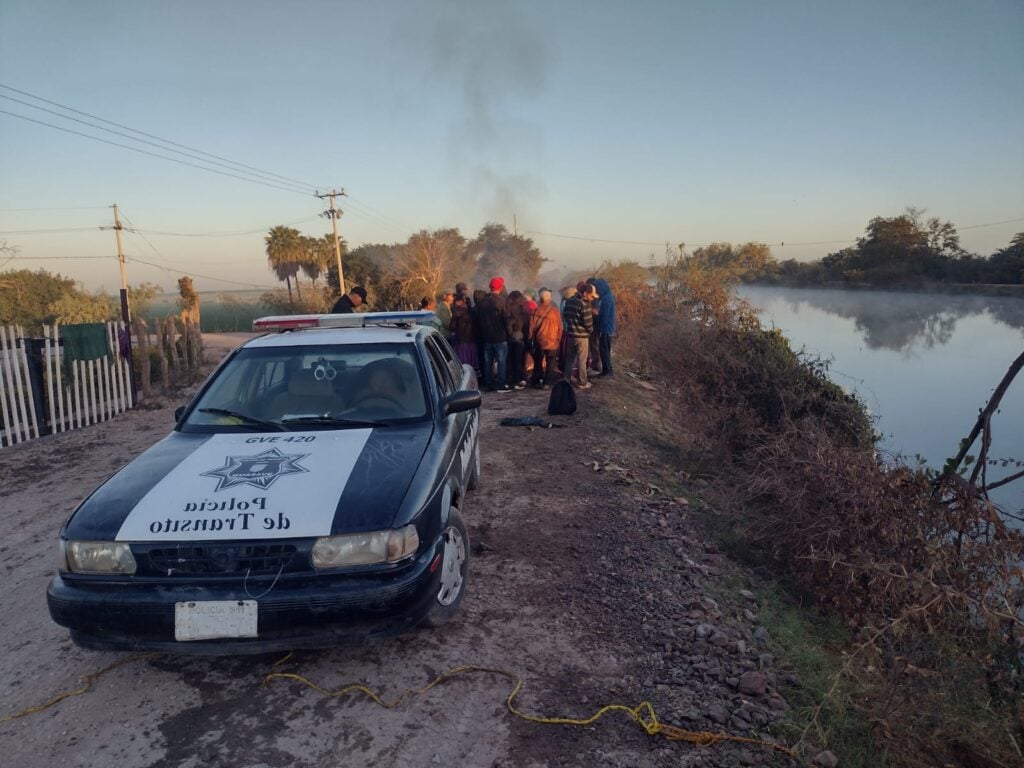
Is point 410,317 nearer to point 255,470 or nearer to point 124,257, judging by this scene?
point 255,470

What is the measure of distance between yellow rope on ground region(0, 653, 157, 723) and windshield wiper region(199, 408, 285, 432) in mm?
1329

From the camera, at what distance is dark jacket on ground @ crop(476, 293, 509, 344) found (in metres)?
9.70

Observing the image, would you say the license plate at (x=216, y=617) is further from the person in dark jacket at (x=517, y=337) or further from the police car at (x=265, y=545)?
the person in dark jacket at (x=517, y=337)

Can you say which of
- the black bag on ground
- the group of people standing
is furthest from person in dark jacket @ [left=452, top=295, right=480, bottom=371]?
the black bag on ground

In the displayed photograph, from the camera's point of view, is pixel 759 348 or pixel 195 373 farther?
pixel 195 373

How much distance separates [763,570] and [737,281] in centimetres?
1316

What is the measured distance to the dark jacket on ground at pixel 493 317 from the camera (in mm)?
9703

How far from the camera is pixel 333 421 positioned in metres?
3.69

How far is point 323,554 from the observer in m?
2.70

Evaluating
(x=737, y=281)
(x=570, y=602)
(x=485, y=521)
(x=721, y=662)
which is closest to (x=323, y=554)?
(x=570, y=602)

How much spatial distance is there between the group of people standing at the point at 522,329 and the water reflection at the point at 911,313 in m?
6.26

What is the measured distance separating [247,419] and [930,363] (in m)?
14.6

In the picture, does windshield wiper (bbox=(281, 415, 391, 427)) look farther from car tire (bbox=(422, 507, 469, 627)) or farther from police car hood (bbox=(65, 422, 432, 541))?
car tire (bbox=(422, 507, 469, 627))

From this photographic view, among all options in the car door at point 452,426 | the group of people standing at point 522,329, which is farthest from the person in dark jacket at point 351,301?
the car door at point 452,426
